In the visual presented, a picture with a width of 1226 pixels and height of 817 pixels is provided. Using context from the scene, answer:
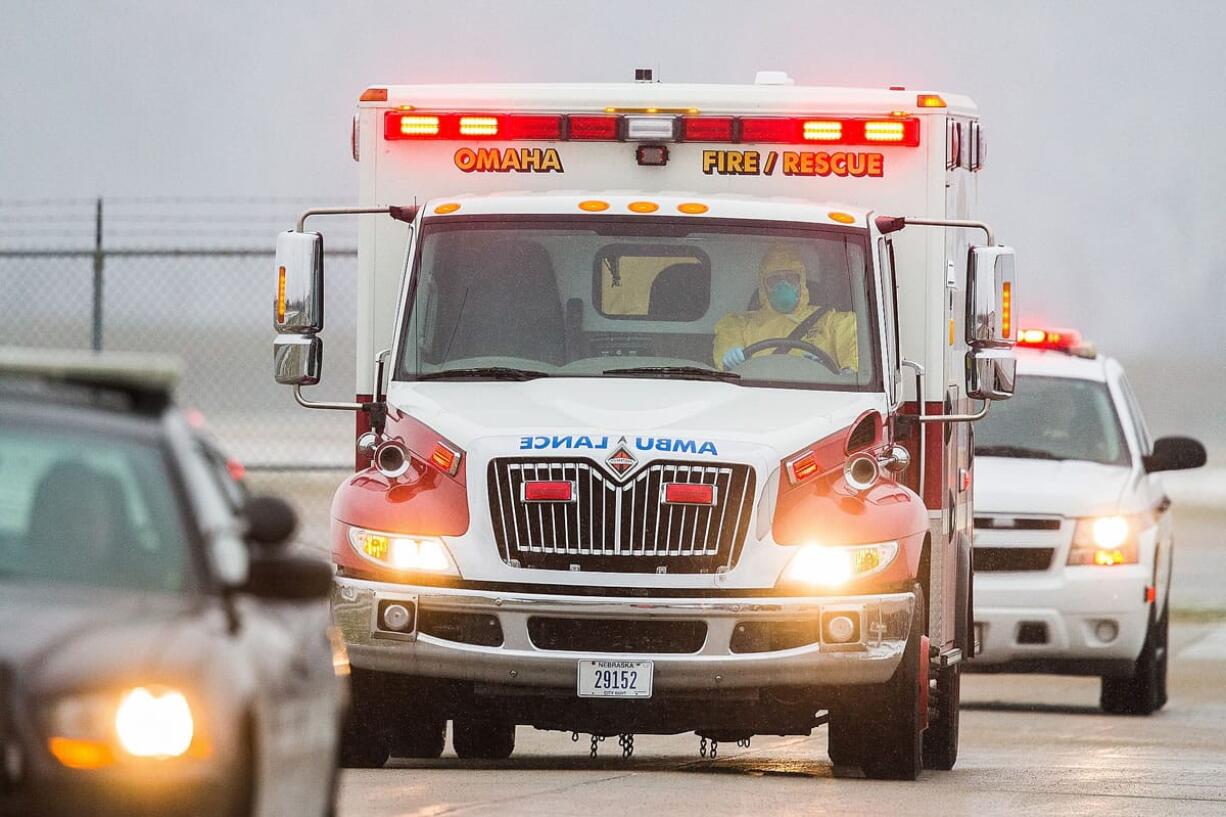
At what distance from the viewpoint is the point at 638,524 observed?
11.3 m

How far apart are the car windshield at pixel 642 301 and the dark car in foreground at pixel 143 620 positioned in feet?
15.4

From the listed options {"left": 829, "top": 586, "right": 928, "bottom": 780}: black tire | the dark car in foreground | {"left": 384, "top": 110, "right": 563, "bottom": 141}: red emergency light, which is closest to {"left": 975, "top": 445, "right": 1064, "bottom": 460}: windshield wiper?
{"left": 384, "top": 110, "right": 563, "bottom": 141}: red emergency light

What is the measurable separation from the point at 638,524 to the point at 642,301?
1.36 meters

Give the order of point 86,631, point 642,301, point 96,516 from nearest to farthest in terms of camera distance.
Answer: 1. point 86,631
2. point 96,516
3. point 642,301

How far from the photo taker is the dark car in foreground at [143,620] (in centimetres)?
601

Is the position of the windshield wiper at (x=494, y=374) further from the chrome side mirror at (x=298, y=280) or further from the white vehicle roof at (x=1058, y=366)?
the white vehicle roof at (x=1058, y=366)

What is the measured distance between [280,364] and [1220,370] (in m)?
49.7

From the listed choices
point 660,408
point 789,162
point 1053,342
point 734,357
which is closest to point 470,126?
point 789,162

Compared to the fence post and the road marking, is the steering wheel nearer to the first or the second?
the fence post

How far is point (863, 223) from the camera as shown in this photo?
40.8 ft

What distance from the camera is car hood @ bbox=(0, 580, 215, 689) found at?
19.9ft

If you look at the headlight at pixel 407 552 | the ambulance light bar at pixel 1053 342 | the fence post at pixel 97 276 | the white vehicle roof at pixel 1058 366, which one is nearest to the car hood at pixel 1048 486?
the white vehicle roof at pixel 1058 366

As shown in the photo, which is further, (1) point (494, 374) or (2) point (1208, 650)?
(2) point (1208, 650)

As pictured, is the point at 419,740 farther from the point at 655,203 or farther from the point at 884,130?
the point at 884,130
